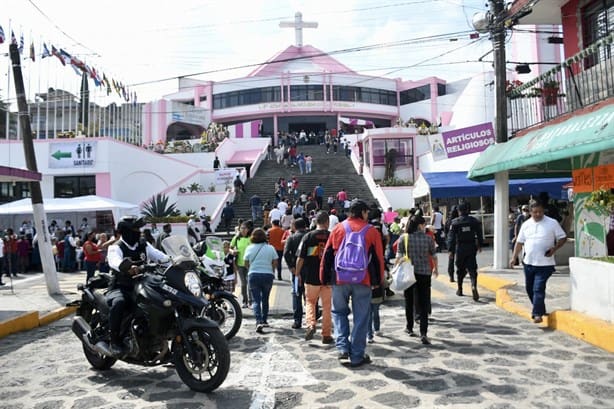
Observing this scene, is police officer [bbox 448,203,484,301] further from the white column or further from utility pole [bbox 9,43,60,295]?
utility pole [bbox 9,43,60,295]

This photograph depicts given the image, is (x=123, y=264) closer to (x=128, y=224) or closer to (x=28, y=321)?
(x=128, y=224)

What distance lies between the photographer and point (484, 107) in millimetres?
32344

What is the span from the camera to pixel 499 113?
1226 cm

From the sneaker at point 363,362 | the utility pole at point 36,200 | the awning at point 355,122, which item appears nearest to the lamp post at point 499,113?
the sneaker at point 363,362

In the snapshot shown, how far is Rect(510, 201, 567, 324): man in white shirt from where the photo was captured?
6.80 m

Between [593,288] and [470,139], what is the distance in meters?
11.4

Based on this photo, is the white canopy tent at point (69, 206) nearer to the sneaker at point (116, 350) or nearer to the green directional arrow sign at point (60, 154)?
the green directional arrow sign at point (60, 154)

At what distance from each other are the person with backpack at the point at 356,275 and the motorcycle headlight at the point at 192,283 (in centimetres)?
143

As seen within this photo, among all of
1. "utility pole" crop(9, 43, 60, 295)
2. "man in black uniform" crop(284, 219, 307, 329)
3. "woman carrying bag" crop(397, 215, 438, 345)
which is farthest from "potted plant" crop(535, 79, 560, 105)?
"utility pole" crop(9, 43, 60, 295)

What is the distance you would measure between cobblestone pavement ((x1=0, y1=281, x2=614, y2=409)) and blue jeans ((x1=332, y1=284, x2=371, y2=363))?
202 millimetres

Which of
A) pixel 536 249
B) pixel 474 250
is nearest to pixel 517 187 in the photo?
pixel 474 250

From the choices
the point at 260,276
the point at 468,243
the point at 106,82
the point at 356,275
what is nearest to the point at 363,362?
the point at 356,275

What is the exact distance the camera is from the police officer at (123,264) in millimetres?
5004

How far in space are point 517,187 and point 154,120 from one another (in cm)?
3445
